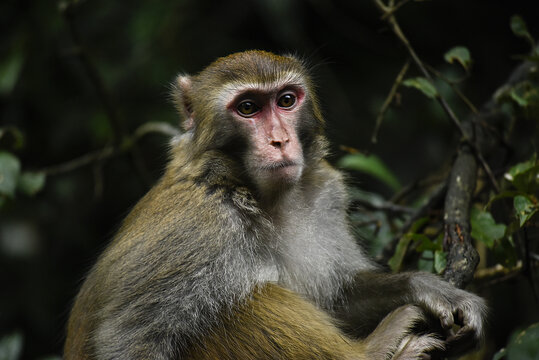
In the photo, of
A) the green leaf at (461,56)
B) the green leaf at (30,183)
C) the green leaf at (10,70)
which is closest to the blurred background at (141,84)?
the green leaf at (10,70)

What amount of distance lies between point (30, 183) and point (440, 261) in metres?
3.49

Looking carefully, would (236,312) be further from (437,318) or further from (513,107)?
(513,107)

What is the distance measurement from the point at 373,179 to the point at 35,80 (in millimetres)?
4148

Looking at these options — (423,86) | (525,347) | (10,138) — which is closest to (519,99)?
(423,86)

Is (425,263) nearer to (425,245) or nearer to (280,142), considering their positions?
(425,245)

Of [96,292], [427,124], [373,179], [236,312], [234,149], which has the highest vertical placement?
[234,149]

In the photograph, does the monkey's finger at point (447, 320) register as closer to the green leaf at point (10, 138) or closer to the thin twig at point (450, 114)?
the thin twig at point (450, 114)

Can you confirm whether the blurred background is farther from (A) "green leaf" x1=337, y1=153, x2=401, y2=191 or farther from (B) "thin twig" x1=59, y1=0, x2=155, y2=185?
(A) "green leaf" x1=337, y1=153, x2=401, y2=191

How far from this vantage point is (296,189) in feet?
14.4

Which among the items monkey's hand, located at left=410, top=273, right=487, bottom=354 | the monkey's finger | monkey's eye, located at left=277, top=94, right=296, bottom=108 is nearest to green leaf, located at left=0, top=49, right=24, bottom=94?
monkey's eye, located at left=277, top=94, right=296, bottom=108

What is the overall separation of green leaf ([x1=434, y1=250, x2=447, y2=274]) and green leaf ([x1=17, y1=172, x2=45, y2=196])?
11.0 ft

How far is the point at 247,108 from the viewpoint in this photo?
166 inches

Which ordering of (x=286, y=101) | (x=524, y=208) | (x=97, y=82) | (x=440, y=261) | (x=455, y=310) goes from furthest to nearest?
(x=97, y=82) < (x=286, y=101) < (x=455, y=310) < (x=440, y=261) < (x=524, y=208)

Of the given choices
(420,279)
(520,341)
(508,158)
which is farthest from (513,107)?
(520,341)
